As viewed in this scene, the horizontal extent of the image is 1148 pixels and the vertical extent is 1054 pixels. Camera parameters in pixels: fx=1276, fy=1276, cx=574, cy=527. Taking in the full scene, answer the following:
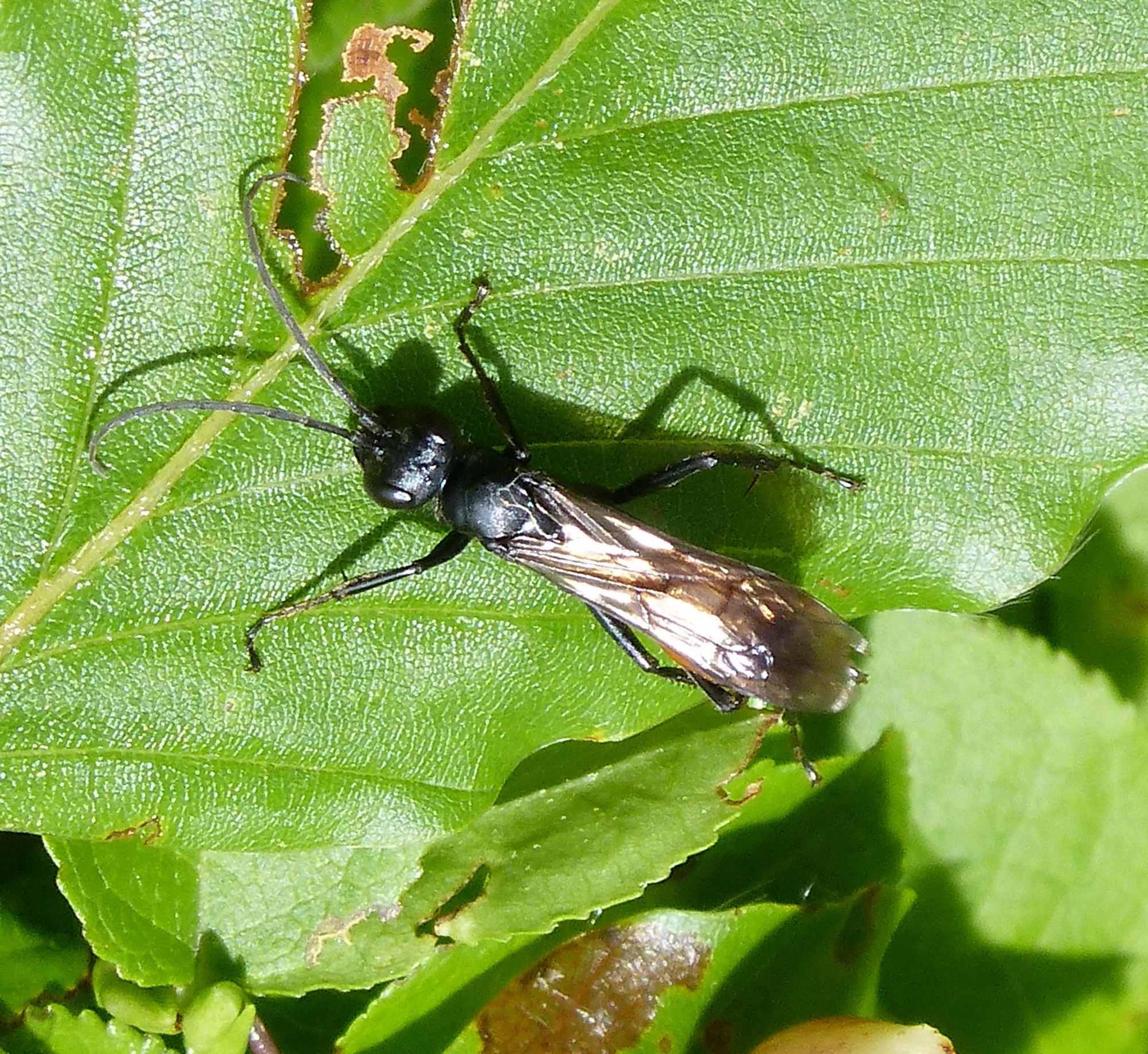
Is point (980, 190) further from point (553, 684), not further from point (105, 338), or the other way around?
point (105, 338)

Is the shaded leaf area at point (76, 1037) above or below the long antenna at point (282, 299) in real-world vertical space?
below

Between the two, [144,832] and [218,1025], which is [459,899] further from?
[144,832]

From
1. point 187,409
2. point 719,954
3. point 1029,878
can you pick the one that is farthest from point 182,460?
point 1029,878

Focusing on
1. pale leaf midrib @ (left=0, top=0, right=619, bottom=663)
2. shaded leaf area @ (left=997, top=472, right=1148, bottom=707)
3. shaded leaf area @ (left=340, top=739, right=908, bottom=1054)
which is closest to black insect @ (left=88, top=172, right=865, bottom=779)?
pale leaf midrib @ (left=0, top=0, right=619, bottom=663)

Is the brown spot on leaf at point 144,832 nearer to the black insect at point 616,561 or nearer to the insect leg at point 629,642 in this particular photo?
the black insect at point 616,561

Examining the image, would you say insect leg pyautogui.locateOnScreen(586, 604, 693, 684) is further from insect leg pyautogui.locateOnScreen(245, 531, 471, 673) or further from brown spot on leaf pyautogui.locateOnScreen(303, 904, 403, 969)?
brown spot on leaf pyautogui.locateOnScreen(303, 904, 403, 969)

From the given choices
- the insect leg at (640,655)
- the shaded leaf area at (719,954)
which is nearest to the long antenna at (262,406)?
the insect leg at (640,655)
